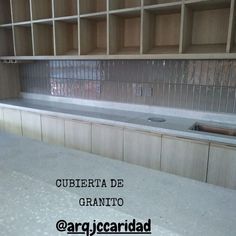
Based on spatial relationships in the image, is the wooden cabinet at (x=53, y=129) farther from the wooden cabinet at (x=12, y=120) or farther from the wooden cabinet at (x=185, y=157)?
the wooden cabinet at (x=185, y=157)

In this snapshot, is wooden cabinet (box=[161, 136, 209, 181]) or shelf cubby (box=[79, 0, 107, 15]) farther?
shelf cubby (box=[79, 0, 107, 15])

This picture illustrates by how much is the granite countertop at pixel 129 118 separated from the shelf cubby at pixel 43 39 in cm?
72

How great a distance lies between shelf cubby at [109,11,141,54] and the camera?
8.36 feet

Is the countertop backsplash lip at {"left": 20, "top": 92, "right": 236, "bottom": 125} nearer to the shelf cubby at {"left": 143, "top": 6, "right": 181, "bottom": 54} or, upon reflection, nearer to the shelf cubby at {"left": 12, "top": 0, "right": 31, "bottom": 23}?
the shelf cubby at {"left": 143, "top": 6, "right": 181, "bottom": 54}

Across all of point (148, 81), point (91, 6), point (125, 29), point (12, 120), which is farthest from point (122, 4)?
point (12, 120)

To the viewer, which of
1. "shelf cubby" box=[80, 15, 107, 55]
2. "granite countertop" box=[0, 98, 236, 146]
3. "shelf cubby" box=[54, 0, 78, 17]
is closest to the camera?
"granite countertop" box=[0, 98, 236, 146]

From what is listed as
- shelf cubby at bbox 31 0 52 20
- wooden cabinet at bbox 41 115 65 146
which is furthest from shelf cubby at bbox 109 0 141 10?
wooden cabinet at bbox 41 115 65 146

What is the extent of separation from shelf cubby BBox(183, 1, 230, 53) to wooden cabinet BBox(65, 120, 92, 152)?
1288 millimetres

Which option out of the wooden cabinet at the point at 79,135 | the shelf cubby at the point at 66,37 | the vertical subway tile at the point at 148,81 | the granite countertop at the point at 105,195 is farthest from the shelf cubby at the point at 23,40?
the granite countertop at the point at 105,195

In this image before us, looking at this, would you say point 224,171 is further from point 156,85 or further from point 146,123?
point 156,85

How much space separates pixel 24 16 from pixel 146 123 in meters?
2.44

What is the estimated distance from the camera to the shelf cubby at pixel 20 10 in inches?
126

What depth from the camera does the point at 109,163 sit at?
1.13 meters

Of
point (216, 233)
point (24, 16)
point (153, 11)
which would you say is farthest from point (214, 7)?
point (24, 16)
